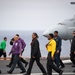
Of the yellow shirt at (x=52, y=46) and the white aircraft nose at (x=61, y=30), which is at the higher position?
the white aircraft nose at (x=61, y=30)

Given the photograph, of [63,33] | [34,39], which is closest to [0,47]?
[63,33]

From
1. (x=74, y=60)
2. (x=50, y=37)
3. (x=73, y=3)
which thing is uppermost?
(x=73, y=3)

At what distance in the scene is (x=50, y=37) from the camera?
53.5ft

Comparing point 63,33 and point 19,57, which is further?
point 63,33

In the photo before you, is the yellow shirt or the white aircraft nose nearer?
the yellow shirt

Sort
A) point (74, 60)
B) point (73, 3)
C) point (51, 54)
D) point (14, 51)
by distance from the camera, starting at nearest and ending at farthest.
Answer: point (51, 54)
point (14, 51)
point (74, 60)
point (73, 3)

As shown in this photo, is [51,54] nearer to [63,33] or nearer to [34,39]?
[34,39]

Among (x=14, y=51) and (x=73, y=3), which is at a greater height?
(x=73, y=3)

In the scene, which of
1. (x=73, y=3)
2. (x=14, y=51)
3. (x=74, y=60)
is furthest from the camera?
(x=73, y=3)

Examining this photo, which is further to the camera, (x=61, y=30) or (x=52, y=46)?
(x=61, y=30)

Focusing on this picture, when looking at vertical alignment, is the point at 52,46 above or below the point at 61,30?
below

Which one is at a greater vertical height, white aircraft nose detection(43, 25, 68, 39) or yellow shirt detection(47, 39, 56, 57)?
white aircraft nose detection(43, 25, 68, 39)

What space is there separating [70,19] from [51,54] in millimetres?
→ 10210

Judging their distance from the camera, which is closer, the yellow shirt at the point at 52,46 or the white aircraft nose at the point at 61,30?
the yellow shirt at the point at 52,46
